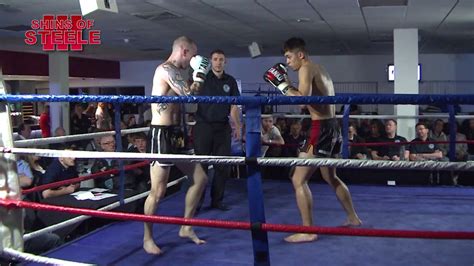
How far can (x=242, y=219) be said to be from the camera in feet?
9.02

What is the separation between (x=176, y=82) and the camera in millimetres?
2119

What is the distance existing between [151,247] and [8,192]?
72 cm

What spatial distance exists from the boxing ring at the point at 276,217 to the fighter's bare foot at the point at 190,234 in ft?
0.15

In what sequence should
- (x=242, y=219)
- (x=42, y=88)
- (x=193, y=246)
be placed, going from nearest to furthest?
(x=193, y=246), (x=242, y=219), (x=42, y=88)

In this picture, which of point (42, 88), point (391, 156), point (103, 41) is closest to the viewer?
point (391, 156)

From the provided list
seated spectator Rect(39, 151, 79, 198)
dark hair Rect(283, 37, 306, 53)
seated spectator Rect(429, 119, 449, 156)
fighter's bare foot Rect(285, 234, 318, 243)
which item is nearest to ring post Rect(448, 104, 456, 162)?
dark hair Rect(283, 37, 306, 53)

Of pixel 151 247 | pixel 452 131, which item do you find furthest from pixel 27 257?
pixel 452 131

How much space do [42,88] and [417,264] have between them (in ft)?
40.6

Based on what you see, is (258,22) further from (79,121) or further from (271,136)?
(79,121)

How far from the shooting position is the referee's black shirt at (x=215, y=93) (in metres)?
2.70

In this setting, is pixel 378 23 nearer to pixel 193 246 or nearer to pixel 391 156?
pixel 391 156

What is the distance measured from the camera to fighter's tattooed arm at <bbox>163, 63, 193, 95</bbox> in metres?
2.11

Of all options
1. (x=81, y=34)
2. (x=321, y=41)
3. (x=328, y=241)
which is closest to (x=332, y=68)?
(x=321, y=41)

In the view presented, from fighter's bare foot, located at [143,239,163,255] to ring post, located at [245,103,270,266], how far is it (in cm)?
85
